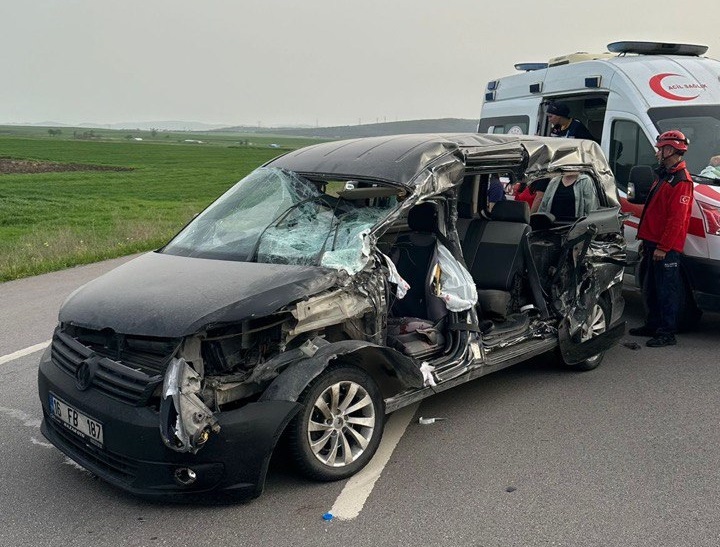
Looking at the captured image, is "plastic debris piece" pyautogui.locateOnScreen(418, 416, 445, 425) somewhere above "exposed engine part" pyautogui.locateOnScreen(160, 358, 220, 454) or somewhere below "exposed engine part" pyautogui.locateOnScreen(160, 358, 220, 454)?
below

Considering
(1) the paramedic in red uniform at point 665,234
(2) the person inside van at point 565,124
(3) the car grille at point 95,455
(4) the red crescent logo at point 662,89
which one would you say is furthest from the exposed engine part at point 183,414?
(2) the person inside van at point 565,124

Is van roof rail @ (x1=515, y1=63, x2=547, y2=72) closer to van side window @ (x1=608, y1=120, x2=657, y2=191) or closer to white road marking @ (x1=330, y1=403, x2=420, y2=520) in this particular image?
van side window @ (x1=608, y1=120, x2=657, y2=191)

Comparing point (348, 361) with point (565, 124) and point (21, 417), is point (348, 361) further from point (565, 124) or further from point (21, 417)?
point (565, 124)

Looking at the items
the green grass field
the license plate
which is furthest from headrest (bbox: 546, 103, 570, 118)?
the green grass field

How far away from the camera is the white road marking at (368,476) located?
3707mm

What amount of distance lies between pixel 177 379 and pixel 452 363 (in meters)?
1.93

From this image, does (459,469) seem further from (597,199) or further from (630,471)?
(597,199)

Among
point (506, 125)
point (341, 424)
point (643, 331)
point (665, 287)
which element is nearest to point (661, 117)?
point (665, 287)

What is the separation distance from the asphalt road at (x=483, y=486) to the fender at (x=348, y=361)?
0.52 meters

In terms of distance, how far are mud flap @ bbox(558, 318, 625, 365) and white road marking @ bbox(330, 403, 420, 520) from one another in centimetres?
143

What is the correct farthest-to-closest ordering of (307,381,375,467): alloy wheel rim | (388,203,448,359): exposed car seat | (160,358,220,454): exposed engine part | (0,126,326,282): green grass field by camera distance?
(0,126,326,282): green grass field
(388,203,448,359): exposed car seat
(307,381,375,467): alloy wheel rim
(160,358,220,454): exposed engine part

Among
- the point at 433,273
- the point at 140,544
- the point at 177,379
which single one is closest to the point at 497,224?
the point at 433,273

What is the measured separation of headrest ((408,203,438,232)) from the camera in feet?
16.3

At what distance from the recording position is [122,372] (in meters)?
3.65
